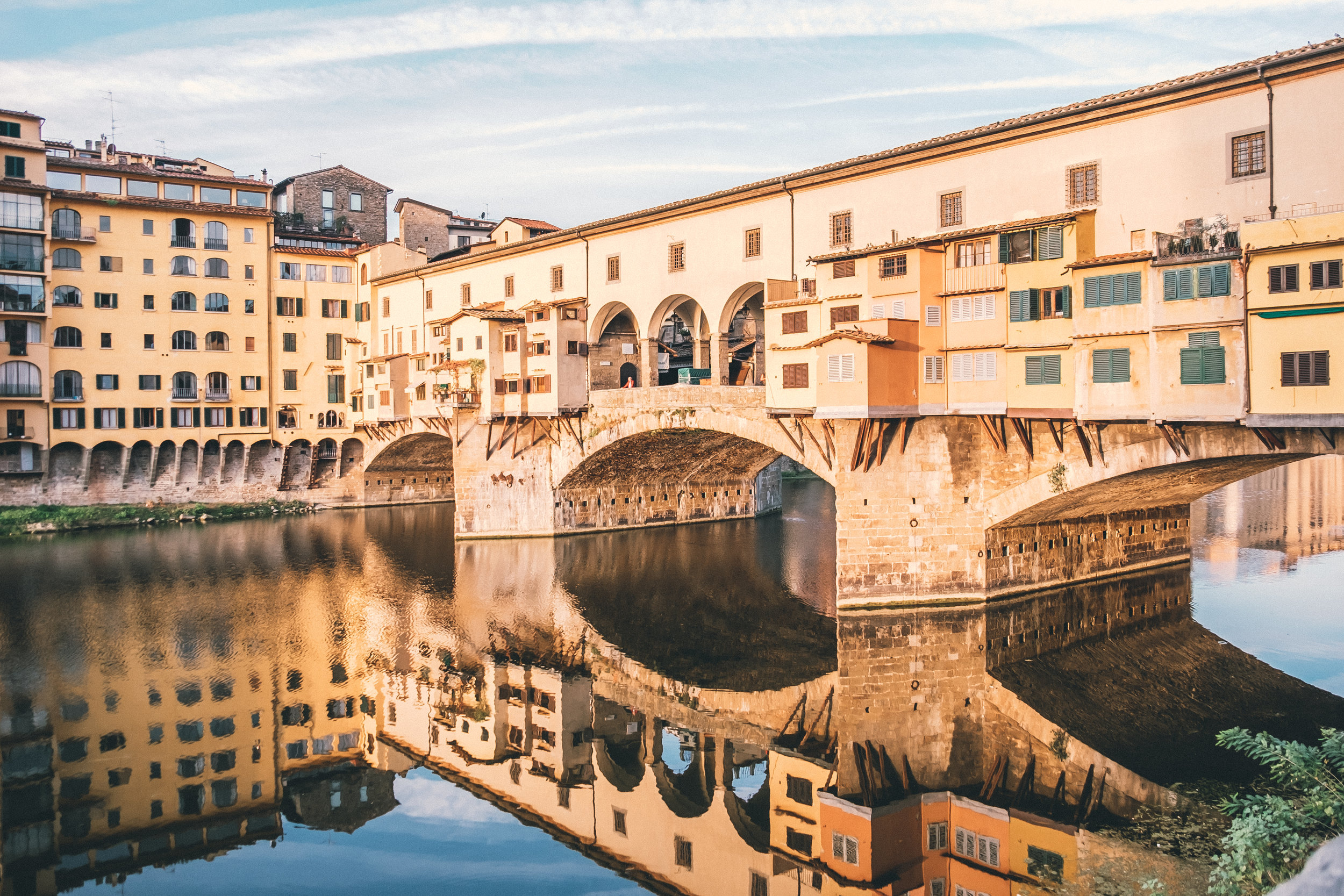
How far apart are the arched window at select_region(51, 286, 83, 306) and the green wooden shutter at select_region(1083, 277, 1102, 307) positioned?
164 ft

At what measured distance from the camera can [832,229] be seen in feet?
98.5

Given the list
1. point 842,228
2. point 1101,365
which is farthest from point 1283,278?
point 842,228

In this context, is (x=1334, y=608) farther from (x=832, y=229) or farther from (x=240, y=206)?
(x=240, y=206)

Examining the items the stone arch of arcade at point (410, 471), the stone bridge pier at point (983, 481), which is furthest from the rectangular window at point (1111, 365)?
the stone arch of arcade at point (410, 471)

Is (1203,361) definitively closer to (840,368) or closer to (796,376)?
(840,368)

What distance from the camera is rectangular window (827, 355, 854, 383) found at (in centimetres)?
2661

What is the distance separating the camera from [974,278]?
26062mm

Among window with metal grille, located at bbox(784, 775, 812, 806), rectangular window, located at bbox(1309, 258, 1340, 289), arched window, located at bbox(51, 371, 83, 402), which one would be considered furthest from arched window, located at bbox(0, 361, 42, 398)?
rectangular window, located at bbox(1309, 258, 1340, 289)

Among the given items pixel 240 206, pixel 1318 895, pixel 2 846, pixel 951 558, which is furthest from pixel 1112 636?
pixel 240 206

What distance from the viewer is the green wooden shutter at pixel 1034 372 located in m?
24.8

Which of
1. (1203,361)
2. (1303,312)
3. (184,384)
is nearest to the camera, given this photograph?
(1303,312)

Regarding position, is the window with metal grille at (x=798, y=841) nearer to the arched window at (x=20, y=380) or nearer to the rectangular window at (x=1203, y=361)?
the rectangular window at (x=1203, y=361)

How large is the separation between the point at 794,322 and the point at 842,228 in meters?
3.39

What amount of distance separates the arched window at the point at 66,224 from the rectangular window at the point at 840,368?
4390cm
